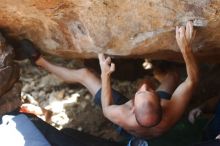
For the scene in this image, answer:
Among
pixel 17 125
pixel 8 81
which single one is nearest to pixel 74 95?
→ pixel 8 81

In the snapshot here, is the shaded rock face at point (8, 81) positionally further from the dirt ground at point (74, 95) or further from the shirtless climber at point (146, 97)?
the dirt ground at point (74, 95)

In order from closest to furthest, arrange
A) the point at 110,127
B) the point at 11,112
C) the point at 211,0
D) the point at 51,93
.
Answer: the point at 211,0, the point at 11,112, the point at 110,127, the point at 51,93

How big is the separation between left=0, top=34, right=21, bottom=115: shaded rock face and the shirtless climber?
0.45 feet

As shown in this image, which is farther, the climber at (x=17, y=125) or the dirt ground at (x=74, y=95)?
the dirt ground at (x=74, y=95)

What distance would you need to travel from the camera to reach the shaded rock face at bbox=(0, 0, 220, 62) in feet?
7.13

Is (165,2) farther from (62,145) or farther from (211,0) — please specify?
(62,145)

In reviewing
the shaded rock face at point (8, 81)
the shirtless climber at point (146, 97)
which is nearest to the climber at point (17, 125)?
the shaded rock face at point (8, 81)

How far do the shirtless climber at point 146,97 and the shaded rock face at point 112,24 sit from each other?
8cm

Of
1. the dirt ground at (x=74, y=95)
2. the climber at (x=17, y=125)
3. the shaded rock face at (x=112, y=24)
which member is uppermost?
the shaded rock face at (x=112, y=24)

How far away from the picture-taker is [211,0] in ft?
6.81

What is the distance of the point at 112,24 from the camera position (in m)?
2.33

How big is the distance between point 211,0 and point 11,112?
4.50 feet

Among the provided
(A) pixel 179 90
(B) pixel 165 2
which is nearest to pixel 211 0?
(B) pixel 165 2

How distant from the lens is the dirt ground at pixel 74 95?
122 inches
